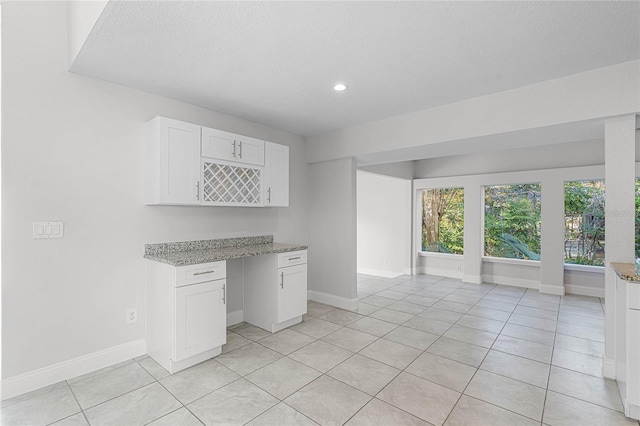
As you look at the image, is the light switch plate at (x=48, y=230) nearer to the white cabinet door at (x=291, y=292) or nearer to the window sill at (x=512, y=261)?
the white cabinet door at (x=291, y=292)

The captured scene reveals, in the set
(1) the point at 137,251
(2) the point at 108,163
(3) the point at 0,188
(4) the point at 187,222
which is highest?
(2) the point at 108,163

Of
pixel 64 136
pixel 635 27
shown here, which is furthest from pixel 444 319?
pixel 64 136

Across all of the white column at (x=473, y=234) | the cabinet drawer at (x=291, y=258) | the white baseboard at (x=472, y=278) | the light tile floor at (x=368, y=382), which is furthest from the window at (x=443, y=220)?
the cabinet drawer at (x=291, y=258)

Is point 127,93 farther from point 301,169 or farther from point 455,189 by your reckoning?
point 455,189

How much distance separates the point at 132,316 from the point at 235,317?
1.13m

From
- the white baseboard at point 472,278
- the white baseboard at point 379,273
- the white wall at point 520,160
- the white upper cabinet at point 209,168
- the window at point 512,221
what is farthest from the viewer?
the white baseboard at point 379,273

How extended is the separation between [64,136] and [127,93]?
0.65m

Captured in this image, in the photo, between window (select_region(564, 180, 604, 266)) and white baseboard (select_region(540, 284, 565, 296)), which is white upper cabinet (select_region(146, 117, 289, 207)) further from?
window (select_region(564, 180, 604, 266))

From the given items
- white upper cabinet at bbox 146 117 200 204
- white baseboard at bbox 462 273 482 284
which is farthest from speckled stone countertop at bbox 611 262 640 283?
white baseboard at bbox 462 273 482 284

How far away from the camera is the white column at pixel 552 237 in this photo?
4.88 metres

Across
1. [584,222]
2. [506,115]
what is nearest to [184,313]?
[506,115]

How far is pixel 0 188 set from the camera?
7.04 ft

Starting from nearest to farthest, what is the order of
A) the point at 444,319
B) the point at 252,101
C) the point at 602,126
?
the point at 602,126
the point at 252,101
the point at 444,319

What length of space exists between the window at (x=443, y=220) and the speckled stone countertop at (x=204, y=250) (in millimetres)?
3907
